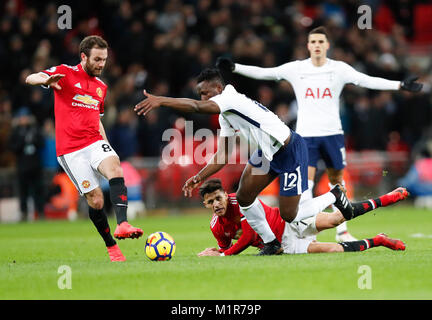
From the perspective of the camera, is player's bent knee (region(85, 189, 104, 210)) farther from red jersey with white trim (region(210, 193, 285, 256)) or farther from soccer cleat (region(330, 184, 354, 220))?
soccer cleat (region(330, 184, 354, 220))

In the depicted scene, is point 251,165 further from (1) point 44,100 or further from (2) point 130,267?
(1) point 44,100

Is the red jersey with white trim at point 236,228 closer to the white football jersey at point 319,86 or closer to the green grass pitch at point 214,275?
the green grass pitch at point 214,275

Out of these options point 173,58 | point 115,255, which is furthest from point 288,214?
point 173,58

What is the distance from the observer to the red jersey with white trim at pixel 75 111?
29.7 feet

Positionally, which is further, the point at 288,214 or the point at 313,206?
the point at 313,206

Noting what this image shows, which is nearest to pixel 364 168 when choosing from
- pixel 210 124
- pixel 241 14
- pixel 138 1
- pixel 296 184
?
pixel 210 124

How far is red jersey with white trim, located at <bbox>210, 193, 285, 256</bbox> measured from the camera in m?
8.90

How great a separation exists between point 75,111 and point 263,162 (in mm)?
2290

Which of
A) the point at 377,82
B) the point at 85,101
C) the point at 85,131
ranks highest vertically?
the point at 377,82

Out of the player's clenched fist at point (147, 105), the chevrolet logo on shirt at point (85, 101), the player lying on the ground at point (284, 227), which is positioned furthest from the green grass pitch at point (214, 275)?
the chevrolet logo on shirt at point (85, 101)

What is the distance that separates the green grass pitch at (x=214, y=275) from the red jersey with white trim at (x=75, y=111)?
55.0 inches

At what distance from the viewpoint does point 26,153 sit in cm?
1755

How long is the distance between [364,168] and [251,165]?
1104 cm

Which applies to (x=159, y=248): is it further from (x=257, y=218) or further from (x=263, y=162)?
(x=263, y=162)
